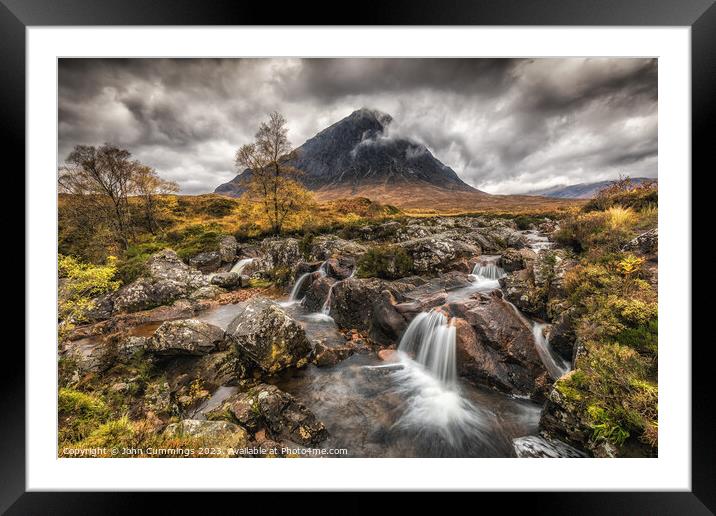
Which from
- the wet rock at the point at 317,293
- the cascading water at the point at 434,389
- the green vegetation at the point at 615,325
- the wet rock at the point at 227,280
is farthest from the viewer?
the wet rock at the point at 227,280

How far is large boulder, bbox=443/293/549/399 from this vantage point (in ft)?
9.43

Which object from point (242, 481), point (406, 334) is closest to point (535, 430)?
point (406, 334)

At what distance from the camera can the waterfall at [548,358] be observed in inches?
112

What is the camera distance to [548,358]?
292 cm

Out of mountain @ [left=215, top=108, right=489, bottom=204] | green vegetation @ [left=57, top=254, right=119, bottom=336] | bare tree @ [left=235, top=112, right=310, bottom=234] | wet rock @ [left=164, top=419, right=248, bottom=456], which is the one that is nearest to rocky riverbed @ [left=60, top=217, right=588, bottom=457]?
wet rock @ [left=164, top=419, right=248, bottom=456]

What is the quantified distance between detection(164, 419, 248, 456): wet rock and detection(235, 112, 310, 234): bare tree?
154 inches

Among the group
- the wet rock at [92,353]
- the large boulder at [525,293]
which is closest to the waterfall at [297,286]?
the wet rock at [92,353]

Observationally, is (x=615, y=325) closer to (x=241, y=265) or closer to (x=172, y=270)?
(x=241, y=265)

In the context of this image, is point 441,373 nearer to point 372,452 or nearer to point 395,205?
point 372,452

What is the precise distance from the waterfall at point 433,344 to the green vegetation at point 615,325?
1.24 m

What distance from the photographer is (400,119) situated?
12.1 feet

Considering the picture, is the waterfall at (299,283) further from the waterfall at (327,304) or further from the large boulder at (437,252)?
the large boulder at (437,252)

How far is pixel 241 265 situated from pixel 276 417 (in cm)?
395
